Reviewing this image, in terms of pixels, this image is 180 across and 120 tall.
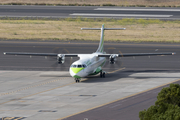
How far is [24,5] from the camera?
135750 millimetres

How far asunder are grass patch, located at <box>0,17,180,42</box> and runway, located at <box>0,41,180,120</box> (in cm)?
1719

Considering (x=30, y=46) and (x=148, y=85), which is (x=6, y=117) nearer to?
(x=148, y=85)

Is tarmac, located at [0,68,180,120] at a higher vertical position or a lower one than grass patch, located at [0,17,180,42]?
lower

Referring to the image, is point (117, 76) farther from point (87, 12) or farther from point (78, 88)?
point (87, 12)

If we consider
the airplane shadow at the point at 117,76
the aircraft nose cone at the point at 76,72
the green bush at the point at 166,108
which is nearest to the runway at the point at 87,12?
the airplane shadow at the point at 117,76

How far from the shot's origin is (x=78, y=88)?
41.2 metres

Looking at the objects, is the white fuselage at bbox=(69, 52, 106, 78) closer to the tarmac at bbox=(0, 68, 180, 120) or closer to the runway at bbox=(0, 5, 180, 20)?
the tarmac at bbox=(0, 68, 180, 120)

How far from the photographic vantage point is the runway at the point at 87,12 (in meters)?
109

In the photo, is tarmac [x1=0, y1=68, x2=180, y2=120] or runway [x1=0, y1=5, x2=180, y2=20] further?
runway [x1=0, y1=5, x2=180, y2=20]

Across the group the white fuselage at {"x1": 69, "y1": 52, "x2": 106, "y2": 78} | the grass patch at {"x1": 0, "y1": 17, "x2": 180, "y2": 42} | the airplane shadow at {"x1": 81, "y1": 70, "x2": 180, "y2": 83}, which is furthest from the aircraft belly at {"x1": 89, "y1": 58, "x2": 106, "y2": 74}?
the grass patch at {"x1": 0, "y1": 17, "x2": 180, "y2": 42}

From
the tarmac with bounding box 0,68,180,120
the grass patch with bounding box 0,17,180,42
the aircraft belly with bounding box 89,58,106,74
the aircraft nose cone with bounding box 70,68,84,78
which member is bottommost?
the tarmac with bounding box 0,68,180,120

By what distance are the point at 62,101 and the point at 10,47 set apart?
127ft

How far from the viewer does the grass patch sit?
8464cm

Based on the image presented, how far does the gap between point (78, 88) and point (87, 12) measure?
78693 mm
